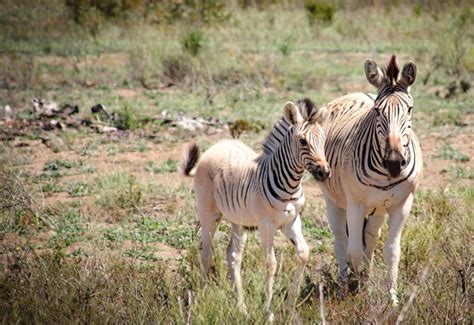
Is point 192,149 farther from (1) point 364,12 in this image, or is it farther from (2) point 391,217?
(1) point 364,12

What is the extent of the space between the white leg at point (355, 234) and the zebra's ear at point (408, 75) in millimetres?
1033

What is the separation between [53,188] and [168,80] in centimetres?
774

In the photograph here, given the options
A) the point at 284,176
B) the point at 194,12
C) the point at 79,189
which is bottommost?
the point at 194,12

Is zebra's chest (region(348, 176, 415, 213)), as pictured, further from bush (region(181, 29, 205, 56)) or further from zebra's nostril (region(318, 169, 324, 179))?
bush (region(181, 29, 205, 56))

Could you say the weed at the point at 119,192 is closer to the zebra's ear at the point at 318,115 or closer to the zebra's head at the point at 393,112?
the zebra's ear at the point at 318,115

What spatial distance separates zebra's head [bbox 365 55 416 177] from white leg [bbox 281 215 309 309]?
849 millimetres

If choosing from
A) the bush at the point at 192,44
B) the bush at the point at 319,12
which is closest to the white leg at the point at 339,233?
the bush at the point at 192,44

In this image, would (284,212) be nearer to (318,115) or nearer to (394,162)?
(318,115)

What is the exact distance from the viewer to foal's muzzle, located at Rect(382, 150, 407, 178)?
6.00 m

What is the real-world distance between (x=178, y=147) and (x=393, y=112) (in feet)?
22.5

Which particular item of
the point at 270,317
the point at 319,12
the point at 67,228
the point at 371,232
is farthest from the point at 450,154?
the point at 319,12

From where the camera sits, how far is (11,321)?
218 inches

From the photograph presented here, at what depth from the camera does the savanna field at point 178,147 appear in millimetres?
Result: 5883

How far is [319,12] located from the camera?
25.0m
